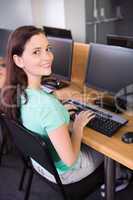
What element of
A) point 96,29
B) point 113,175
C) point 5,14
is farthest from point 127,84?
point 96,29

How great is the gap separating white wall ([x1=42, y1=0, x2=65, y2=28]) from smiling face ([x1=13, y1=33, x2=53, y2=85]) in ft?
8.91

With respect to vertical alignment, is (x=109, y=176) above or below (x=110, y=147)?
below

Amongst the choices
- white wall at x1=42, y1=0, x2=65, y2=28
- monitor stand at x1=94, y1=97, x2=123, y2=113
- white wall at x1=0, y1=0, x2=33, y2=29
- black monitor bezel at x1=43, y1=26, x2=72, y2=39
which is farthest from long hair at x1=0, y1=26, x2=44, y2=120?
white wall at x1=42, y1=0, x2=65, y2=28

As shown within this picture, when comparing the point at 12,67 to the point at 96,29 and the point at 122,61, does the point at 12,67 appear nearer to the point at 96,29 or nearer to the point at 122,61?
the point at 122,61

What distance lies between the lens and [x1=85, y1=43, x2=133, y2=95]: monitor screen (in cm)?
160

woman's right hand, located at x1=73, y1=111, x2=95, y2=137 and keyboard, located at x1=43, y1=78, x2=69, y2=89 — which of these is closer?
woman's right hand, located at x1=73, y1=111, x2=95, y2=137

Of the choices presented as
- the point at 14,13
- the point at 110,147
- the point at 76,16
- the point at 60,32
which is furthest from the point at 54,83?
the point at 76,16

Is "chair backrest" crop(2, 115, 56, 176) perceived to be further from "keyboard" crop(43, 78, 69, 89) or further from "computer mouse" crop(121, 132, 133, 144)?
"keyboard" crop(43, 78, 69, 89)

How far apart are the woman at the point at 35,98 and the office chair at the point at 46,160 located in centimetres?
6

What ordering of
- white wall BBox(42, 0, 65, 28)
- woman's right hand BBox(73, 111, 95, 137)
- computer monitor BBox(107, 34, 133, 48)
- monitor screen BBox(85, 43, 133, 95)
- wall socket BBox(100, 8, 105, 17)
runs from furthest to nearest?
wall socket BBox(100, 8, 105, 17), white wall BBox(42, 0, 65, 28), computer monitor BBox(107, 34, 133, 48), monitor screen BBox(85, 43, 133, 95), woman's right hand BBox(73, 111, 95, 137)

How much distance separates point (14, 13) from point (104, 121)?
2755mm

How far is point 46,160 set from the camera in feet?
3.95

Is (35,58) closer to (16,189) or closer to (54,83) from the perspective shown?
(54,83)

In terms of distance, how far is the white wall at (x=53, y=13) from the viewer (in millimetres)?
3818
